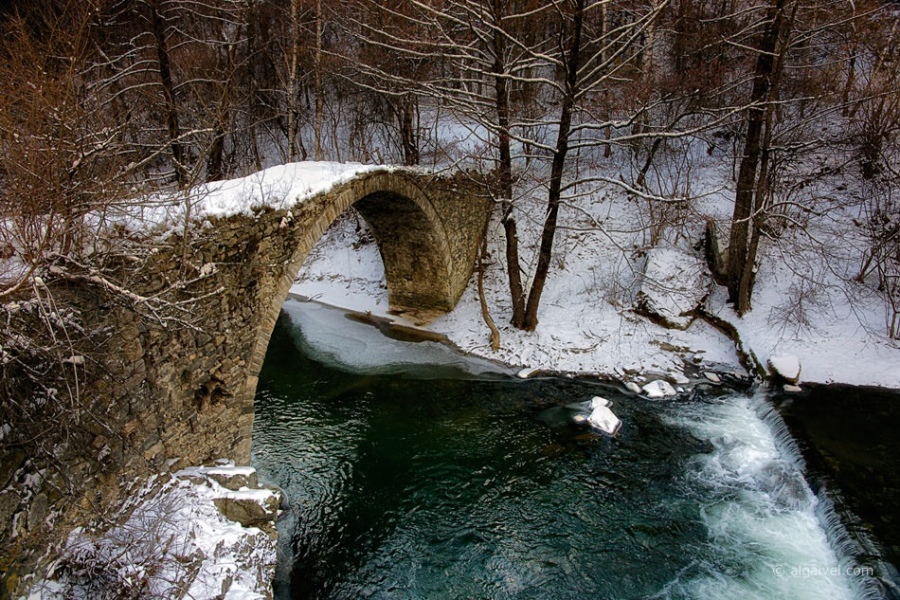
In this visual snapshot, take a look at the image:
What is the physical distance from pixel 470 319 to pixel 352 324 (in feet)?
9.97

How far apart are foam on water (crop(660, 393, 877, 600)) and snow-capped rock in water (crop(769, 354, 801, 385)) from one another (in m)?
0.95

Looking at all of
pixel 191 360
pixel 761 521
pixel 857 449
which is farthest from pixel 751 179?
pixel 191 360

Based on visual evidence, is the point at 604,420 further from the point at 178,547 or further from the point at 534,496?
the point at 178,547

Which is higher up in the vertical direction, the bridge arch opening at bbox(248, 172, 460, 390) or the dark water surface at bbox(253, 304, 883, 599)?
the bridge arch opening at bbox(248, 172, 460, 390)

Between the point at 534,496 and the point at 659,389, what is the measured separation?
381 centimetres

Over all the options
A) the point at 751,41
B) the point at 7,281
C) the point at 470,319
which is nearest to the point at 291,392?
the point at 470,319

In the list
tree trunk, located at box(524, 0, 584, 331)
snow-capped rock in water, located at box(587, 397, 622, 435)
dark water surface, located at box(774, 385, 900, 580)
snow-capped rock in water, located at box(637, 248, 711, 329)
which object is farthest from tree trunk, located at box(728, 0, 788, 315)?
snow-capped rock in water, located at box(587, 397, 622, 435)

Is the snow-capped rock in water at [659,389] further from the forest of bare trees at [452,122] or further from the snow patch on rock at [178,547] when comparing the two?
the snow patch on rock at [178,547]

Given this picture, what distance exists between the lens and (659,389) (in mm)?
9523

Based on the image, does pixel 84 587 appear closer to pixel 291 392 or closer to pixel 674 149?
pixel 291 392

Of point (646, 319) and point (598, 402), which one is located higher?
point (646, 319)

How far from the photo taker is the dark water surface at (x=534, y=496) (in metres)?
5.79

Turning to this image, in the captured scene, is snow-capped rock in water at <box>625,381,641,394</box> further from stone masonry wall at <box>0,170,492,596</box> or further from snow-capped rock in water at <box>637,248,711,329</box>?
stone masonry wall at <box>0,170,492,596</box>

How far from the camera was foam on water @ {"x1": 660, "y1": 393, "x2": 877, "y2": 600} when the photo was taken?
5598 mm
